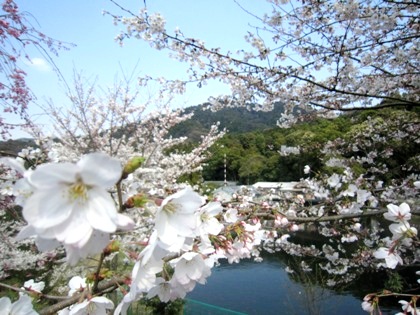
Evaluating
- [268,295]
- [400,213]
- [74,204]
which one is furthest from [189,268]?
[268,295]

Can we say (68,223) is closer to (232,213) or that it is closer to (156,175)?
(232,213)

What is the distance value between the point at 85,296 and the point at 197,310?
830cm

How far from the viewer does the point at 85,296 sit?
2.97 ft

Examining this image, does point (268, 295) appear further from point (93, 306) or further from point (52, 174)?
point (52, 174)

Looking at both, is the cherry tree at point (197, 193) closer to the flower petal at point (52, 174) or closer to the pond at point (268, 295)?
the flower petal at point (52, 174)

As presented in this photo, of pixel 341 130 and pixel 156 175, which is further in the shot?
pixel 341 130

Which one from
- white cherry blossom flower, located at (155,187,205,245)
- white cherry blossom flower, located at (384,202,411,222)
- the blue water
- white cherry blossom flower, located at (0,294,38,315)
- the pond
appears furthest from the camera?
the blue water

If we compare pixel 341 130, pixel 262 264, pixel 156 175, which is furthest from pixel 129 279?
pixel 341 130

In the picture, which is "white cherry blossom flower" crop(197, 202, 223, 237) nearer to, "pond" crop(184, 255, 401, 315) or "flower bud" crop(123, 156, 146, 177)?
"flower bud" crop(123, 156, 146, 177)

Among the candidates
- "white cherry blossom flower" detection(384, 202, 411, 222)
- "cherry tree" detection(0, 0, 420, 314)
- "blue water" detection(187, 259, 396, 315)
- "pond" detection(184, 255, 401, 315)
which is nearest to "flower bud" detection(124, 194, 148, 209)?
"cherry tree" detection(0, 0, 420, 314)

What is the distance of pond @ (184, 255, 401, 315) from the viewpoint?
10.8 m

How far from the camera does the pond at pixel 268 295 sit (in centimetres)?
1080

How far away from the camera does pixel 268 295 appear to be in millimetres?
12695

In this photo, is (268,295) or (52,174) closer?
(52,174)
